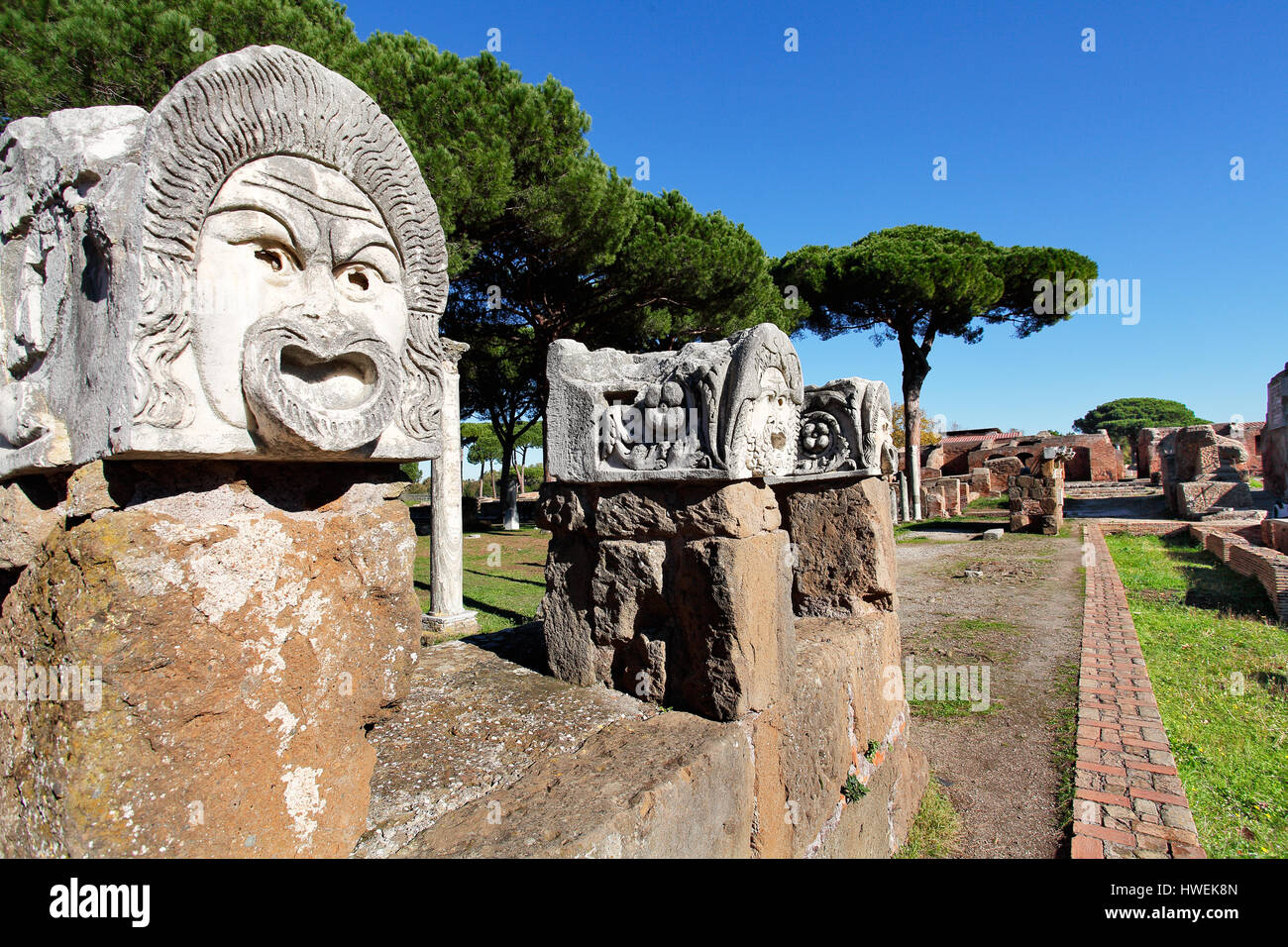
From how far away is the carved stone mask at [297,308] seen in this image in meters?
1.45

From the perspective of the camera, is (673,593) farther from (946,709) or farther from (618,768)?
(946,709)

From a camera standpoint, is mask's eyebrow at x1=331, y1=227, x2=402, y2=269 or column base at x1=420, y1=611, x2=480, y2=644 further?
column base at x1=420, y1=611, x2=480, y2=644

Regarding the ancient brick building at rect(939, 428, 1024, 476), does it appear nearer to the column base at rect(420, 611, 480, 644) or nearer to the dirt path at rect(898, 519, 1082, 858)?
the dirt path at rect(898, 519, 1082, 858)

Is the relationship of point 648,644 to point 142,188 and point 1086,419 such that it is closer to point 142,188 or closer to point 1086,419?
point 142,188

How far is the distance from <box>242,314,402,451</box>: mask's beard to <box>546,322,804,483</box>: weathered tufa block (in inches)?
45.4

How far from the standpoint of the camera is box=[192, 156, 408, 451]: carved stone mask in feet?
4.75

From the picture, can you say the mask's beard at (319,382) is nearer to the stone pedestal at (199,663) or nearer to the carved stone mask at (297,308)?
the carved stone mask at (297,308)

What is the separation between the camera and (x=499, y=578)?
1053 cm

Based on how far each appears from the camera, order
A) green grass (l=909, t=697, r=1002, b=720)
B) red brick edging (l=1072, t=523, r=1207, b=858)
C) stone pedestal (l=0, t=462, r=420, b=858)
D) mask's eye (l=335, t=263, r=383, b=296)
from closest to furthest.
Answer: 1. stone pedestal (l=0, t=462, r=420, b=858)
2. mask's eye (l=335, t=263, r=383, b=296)
3. red brick edging (l=1072, t=523, r=1207, b=858)
4. green grass (l=909, t=697, r=1002, b=720)

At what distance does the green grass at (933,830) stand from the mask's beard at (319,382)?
345 cm

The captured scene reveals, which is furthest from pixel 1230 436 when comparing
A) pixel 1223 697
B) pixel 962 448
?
pixel 1223 697

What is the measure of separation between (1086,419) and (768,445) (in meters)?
61.8

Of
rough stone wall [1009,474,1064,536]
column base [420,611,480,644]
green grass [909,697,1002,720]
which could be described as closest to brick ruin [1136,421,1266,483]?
rough stone wall [1009,474,1064,536]
